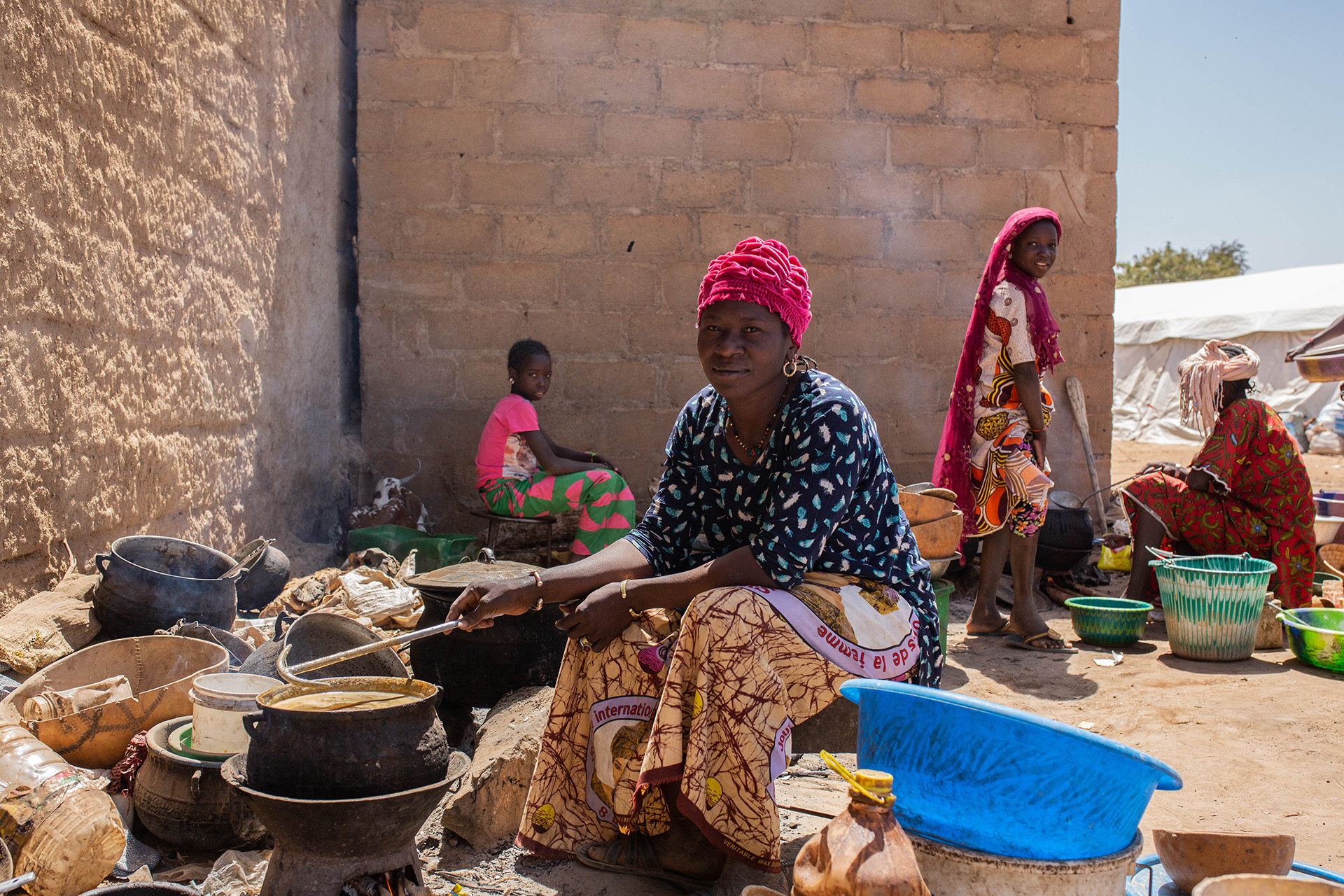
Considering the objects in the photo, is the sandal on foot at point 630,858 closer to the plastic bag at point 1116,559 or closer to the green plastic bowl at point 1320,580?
the green plastic bowl at point 1320,580

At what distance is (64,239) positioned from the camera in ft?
10.3

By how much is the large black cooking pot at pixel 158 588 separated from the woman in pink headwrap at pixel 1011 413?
11.0 feet

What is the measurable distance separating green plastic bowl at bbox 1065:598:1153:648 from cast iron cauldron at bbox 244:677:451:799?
12.8ft

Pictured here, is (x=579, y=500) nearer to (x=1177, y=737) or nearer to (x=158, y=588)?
(x=158, y=588)

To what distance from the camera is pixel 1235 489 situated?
17.4 ft

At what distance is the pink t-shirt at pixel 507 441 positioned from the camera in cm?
561

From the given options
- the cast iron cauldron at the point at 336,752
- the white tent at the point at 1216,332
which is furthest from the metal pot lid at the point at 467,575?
the white tent at the point at 1216,332

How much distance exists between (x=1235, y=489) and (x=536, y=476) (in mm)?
3785

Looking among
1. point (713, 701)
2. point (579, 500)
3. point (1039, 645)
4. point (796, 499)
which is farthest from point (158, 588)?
point (1039, 645)

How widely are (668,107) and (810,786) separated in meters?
4.62

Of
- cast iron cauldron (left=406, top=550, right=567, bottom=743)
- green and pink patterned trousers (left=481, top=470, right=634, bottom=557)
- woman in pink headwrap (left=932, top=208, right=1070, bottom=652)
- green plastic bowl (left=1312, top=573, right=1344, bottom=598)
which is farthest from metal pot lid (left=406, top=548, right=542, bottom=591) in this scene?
green plastic bowl (left=1312, top=573, right=1344, bottom=598)

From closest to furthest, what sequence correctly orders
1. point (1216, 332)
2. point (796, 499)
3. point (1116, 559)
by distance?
point (796, 499) → point (1116, 559) → point (1216, 332)

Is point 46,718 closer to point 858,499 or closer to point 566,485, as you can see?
point 858,499

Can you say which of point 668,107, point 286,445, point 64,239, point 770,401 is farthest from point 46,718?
point 668,107
